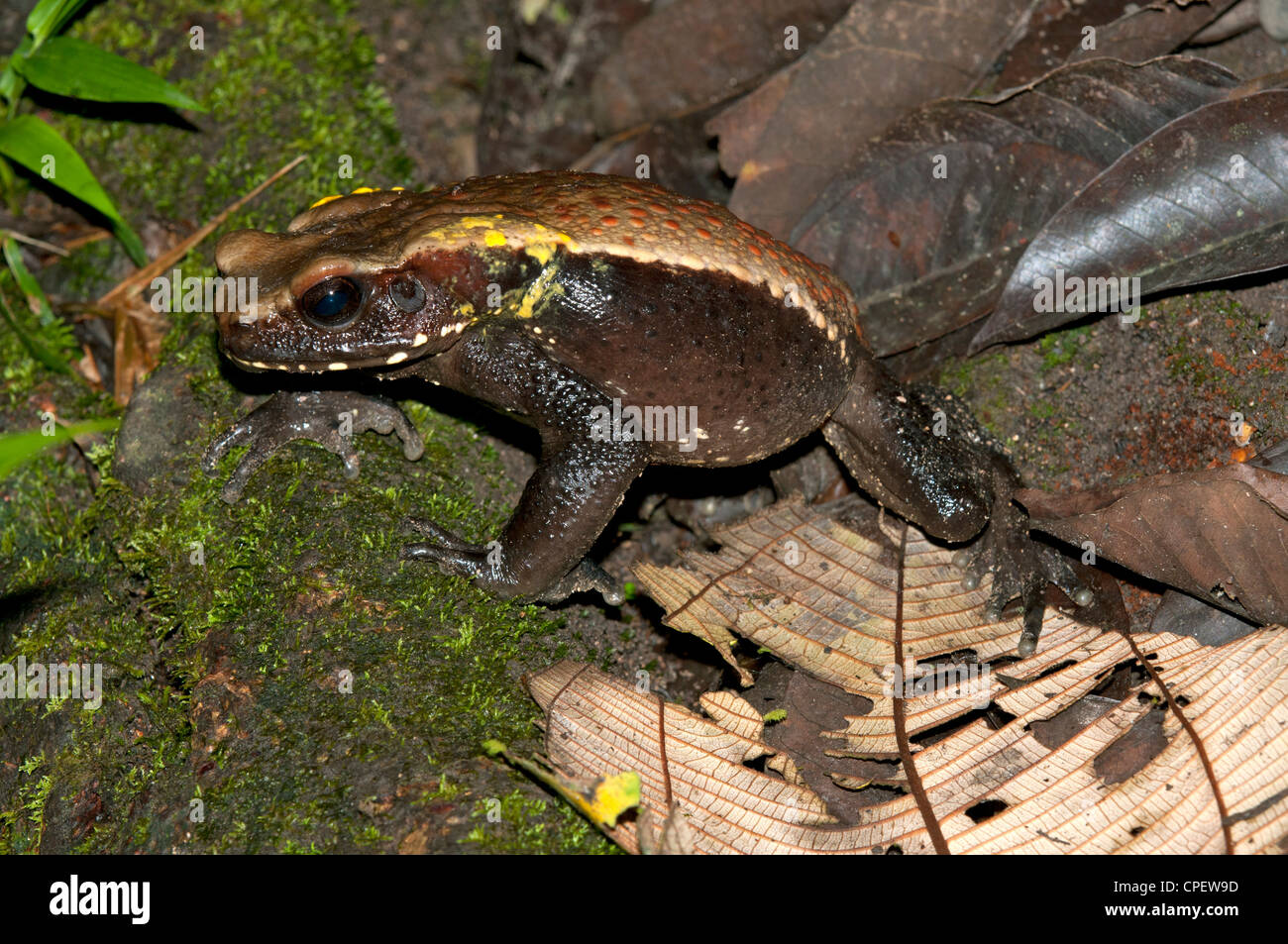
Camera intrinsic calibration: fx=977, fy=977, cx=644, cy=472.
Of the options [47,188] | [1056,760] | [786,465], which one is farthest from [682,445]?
[47,188]

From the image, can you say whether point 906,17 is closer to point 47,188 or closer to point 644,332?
point 644,332

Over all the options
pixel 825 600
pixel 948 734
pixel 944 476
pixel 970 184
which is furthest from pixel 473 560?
pixel 970 184

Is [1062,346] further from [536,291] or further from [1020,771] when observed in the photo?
[536,291]
